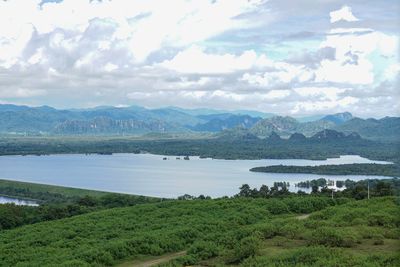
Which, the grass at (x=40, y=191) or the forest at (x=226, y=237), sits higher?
the forest at (x=226, y=237)

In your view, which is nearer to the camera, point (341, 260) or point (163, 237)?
point (341, 260)

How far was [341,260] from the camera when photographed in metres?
10.5

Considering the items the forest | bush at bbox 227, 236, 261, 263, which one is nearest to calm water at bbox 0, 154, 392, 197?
the forest

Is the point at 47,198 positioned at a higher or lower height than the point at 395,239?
lower

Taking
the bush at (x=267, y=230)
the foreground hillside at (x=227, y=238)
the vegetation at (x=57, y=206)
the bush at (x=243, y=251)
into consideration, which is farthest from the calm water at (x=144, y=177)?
the bush at (x=243, y=251)

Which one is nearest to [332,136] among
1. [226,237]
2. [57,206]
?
[57,206]

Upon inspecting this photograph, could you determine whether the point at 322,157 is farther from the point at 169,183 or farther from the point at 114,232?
the point at 114,232

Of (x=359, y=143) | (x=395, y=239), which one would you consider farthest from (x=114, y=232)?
(x=359, y=143)

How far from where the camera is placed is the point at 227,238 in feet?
47.2

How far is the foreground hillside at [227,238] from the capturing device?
39.0 ft

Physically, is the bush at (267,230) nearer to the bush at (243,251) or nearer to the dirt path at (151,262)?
the bush at (243,251)

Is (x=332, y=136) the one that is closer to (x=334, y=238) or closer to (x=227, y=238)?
(x=227, y=238)

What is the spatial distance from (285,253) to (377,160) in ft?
371

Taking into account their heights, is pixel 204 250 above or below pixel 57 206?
Answer: above
